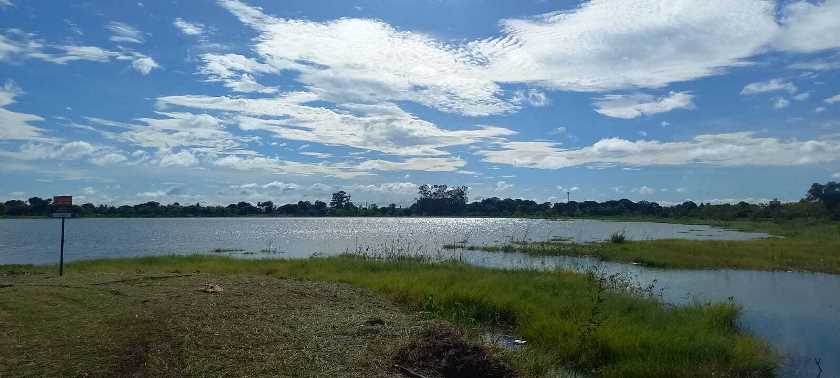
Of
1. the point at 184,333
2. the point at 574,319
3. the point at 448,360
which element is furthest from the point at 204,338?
the point at 574,319

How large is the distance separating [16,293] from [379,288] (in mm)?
9399

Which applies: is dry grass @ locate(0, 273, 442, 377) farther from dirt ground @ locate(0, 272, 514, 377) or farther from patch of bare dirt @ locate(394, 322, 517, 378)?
patch of bare dirt @ locate(394, 322, 517, 378)

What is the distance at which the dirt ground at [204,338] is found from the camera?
812 cm

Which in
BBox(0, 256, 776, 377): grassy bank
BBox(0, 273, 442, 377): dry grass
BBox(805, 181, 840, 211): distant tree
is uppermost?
BBox(805, 181, 840, 211): distant tree

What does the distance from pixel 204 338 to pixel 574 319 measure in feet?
26.4

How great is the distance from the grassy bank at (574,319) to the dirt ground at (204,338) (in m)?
0.18

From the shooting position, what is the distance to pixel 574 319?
13.2 metres

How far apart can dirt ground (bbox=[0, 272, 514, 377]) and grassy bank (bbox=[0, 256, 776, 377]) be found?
184mm

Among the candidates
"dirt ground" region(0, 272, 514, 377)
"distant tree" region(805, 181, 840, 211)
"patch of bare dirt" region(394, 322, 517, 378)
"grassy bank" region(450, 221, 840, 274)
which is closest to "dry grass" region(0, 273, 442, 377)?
"dirt ground" region(0, 272, 514, 377)

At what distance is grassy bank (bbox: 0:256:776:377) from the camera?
10.5m

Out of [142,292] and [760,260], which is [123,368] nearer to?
[142,292]

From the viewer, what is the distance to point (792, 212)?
93938mm

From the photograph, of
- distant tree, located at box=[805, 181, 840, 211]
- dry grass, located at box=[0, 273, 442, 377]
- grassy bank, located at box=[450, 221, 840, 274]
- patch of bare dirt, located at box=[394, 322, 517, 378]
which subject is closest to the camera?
dry grass, located at box=[0, 273, 442, 377]

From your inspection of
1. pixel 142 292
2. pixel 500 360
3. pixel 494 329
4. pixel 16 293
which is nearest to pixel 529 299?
pixel 494 329
